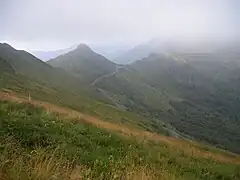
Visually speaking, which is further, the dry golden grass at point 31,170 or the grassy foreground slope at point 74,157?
the grassy foreground slope at point 74,157

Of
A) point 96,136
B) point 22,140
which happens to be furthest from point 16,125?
point 96,136

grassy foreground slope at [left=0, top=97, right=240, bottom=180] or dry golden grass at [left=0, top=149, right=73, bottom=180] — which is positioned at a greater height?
dry golden grass at [left=0, top=149, right=73, bottom=180]

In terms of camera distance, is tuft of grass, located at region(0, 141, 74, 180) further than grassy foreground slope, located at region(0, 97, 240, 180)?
No

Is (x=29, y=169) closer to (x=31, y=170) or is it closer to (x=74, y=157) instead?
(x=31, y=170)

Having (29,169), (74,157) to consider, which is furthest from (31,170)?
(74,157)

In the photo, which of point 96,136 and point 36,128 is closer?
point 36,128

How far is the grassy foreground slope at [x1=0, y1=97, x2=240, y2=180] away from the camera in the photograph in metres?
7.02

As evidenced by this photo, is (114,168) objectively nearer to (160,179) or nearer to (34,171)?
(160,179)

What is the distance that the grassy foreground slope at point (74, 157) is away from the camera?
7.02 meters

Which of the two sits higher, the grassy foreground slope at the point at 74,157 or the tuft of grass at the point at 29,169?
the tuft of grass at the point at 29,169

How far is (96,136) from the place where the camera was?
52.4 feet

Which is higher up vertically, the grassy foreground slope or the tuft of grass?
the tuft of grass

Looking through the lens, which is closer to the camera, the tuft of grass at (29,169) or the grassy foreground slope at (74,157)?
the tuft of grass at (29,169)

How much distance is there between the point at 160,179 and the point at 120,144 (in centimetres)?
741
